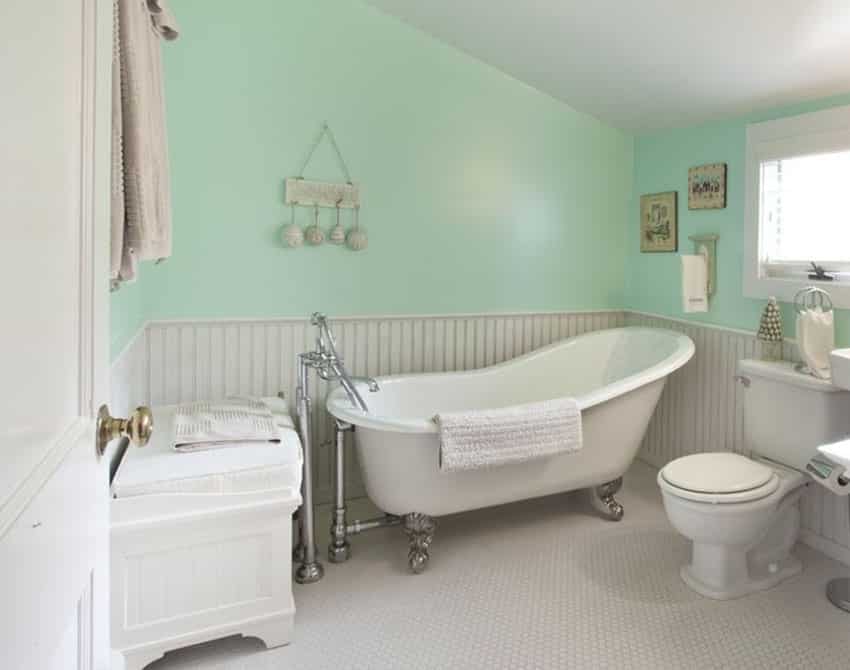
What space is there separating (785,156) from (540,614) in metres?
2.13

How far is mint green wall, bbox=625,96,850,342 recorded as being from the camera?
2.74 metres

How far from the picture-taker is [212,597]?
176 centimetres

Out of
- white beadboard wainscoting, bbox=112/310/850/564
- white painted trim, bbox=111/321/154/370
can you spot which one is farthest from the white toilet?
white painted trim, bbox=111/321/154/370

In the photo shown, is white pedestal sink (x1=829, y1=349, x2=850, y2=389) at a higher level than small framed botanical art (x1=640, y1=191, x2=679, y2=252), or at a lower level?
lower

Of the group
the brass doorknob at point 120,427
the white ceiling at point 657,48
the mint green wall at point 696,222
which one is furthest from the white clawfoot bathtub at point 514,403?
the brass doorknob at point 120,427

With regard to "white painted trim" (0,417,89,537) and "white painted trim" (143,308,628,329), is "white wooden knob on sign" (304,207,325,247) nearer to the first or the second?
"white painted trim" (143,308,628,329)

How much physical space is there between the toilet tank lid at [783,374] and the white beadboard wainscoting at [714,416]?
0.63 feet

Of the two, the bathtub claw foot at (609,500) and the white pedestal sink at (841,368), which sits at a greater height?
the white pedestal sink at (841,368)

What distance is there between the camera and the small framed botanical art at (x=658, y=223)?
3.18m

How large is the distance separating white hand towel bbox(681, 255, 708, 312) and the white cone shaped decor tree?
1.28 ft

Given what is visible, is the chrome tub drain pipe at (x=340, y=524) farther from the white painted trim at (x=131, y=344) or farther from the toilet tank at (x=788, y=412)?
the toilet tank at (x=788, y=412)

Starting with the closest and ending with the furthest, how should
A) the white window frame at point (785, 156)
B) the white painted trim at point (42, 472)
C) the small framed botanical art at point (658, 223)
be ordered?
the white painted trim at point (42, 472)
the white window frame at point (785, 156)
the small framed botanical art at point (658, 223)

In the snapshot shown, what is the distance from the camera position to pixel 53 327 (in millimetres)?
628

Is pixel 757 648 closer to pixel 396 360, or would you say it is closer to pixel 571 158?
pixel 396 360
